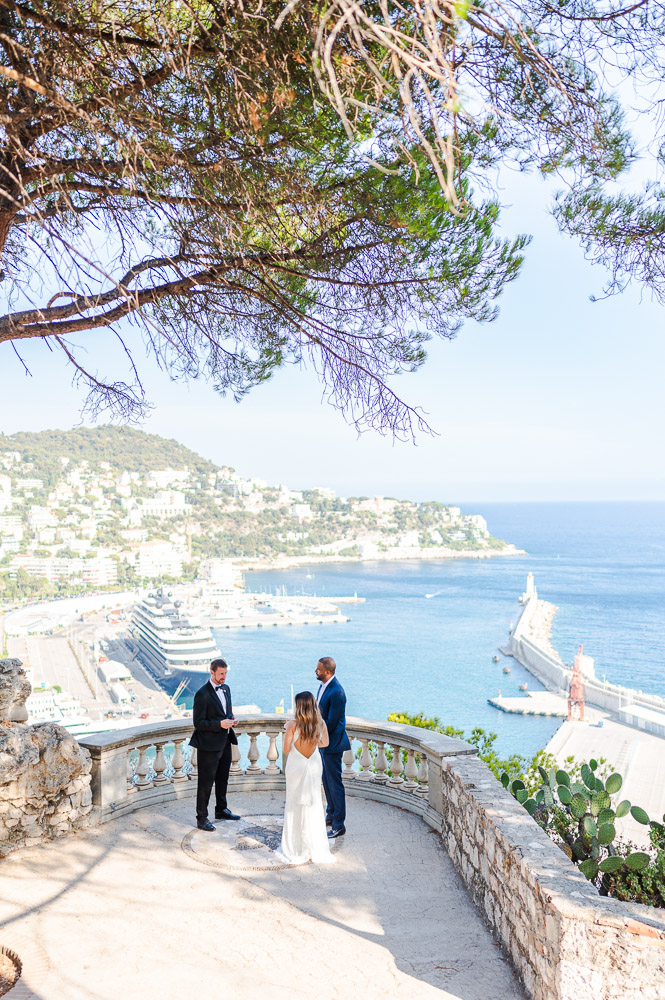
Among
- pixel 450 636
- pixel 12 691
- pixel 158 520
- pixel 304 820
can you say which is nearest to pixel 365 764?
pixel 304 820

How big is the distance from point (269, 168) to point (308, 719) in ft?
10.8

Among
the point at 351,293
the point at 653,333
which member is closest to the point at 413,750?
the point at 351,293

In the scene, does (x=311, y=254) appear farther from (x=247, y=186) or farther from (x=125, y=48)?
(x=125, y=48)

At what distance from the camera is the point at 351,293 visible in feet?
18.0

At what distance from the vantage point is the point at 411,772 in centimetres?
544

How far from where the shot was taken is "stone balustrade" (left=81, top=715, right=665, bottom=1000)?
265 cm

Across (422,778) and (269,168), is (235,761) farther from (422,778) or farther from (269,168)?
(269,168)

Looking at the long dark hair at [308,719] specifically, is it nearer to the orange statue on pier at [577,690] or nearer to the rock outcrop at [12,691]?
the rock outcrop at [12,691]

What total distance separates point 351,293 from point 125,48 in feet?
7.62

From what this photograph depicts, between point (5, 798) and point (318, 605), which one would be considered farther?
point (318, 605)

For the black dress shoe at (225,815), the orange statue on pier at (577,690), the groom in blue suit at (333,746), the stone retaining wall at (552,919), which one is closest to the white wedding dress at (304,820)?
the groom in blue suit at (333,746)

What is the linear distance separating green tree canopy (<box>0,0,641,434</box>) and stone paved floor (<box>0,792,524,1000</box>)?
9.28 feet

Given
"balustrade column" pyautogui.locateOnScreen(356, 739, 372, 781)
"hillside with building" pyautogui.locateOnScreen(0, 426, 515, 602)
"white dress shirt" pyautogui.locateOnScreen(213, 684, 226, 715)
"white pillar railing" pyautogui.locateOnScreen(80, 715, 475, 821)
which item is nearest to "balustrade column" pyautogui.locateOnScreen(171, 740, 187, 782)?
"white pillar railing" pyautogui.locateOnScreen(80, 715, 475, 821)

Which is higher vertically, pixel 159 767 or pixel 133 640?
pixel 159 767
